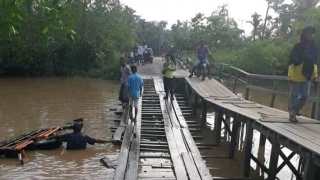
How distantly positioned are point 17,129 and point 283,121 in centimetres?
831

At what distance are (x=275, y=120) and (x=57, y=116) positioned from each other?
9.20 m

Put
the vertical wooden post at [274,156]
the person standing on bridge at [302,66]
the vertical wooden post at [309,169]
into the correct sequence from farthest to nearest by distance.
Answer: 1. the person standing on bridge at [302,66]
2. the vertical wooden post at [274,156]
3. the vertical wooden post at [309,169]

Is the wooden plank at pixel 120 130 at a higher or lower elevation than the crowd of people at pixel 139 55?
lower

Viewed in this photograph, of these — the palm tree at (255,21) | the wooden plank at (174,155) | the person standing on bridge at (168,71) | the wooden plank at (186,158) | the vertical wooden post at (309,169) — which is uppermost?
the palm tree at (255,21)

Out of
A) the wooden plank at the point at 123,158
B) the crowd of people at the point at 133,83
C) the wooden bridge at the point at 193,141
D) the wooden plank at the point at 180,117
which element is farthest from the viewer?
the wooden plank at the point at 180,117

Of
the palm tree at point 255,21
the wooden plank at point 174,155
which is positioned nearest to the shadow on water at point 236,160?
the wooden plank at point 174,155

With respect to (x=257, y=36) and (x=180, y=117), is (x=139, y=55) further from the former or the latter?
(x=257, y=36)

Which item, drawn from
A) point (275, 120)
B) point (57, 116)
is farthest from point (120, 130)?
point (57, 116)

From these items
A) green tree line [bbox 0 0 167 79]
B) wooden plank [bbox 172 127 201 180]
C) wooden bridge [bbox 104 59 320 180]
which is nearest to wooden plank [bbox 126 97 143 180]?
wooden bridge [bbox 104 59 320 180]

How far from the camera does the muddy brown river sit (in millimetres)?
8008

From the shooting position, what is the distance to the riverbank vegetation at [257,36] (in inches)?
1132

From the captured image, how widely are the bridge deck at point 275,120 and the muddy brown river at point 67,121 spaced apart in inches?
51.1

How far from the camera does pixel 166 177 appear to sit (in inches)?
251

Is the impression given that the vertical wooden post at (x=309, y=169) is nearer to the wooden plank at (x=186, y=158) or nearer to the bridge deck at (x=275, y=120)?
the bridge deck at (x=275, y=120)
